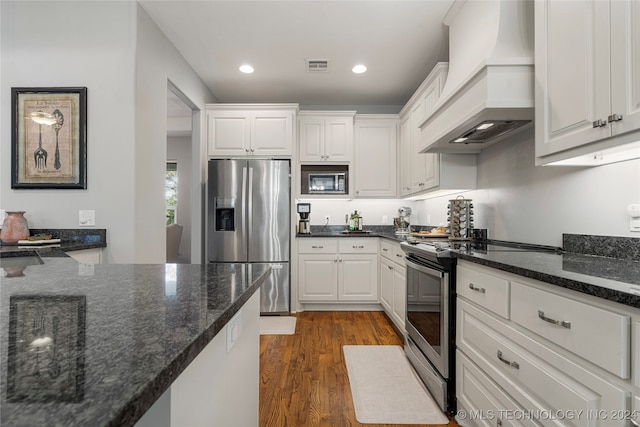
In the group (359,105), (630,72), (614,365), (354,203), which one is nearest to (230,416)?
(614,365)

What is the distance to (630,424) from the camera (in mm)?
823

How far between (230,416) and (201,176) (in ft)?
11.0

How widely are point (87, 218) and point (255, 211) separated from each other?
1.68 m

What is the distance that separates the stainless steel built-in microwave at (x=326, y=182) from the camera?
4.15 m

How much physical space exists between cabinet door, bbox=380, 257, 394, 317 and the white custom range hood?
4.93 feet

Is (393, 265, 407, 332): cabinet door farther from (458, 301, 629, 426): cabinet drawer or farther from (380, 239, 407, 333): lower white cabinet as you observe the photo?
(458, 301, 629, 426): cabinet drawer

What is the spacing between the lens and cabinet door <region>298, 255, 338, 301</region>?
3834 mm

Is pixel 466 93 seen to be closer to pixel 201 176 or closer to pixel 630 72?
pixel 630 72

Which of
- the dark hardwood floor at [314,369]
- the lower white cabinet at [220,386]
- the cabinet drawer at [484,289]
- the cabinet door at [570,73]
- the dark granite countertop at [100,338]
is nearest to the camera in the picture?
the dark granite countertop at [100,338]

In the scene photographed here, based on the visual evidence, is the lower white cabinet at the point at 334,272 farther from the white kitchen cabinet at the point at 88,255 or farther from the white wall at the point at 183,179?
the white wall at the point at 183,179

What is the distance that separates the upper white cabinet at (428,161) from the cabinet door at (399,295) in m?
0.87

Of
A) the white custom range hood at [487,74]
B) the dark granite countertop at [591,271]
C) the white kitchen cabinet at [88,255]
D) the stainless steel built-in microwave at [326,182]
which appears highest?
the white custom range hood at [487,74]

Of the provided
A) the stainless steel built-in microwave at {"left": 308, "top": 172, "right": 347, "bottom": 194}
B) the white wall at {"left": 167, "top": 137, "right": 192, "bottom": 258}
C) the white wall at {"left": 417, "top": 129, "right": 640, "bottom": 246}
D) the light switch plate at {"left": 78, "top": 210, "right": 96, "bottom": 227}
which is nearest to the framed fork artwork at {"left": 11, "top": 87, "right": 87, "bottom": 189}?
the light switch plate at {"left": 78, "top": 210, "right": 96, "bottom": 227}

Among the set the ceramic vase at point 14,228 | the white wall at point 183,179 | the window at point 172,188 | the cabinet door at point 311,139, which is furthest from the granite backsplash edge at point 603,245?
the window at point 172,188
